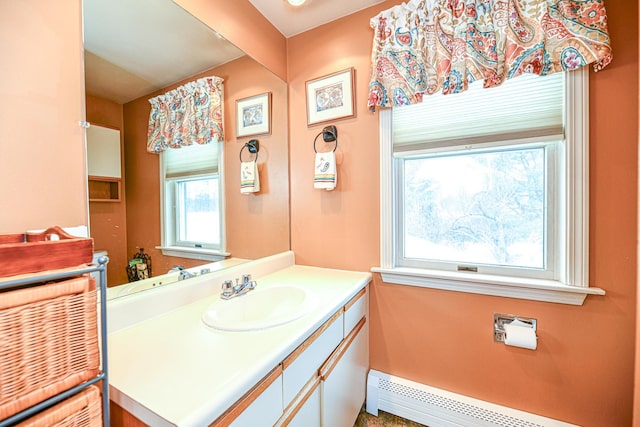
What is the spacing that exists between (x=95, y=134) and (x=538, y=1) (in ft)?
6.12

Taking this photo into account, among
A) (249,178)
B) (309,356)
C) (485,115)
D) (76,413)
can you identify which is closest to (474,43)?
(485,115)

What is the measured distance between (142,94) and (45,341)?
0.95m

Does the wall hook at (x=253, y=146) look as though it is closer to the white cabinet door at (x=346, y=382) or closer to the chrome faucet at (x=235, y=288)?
the chrome faucet at (x=235, y=288)

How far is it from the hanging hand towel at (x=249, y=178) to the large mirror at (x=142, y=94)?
0.13ft

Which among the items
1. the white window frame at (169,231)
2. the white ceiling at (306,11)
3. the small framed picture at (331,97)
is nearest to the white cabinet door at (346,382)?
the white window frame at (169,231)

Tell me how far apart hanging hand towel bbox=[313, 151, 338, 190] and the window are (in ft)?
1.89

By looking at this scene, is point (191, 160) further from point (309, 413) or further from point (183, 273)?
point (309, 413)

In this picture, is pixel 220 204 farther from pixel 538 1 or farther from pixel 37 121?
pixel 538 1

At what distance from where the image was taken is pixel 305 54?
1.73 m

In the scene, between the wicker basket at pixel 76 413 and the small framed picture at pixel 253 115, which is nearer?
the wicker basket at pixel 76 413

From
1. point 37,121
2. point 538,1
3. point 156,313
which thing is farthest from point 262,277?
point 538,1

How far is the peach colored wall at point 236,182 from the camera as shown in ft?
3.21

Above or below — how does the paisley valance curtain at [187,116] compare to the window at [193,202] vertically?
above

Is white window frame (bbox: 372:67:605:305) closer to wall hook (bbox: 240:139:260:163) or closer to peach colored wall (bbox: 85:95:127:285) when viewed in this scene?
wall hook (bbox: 240:139:260:163)
